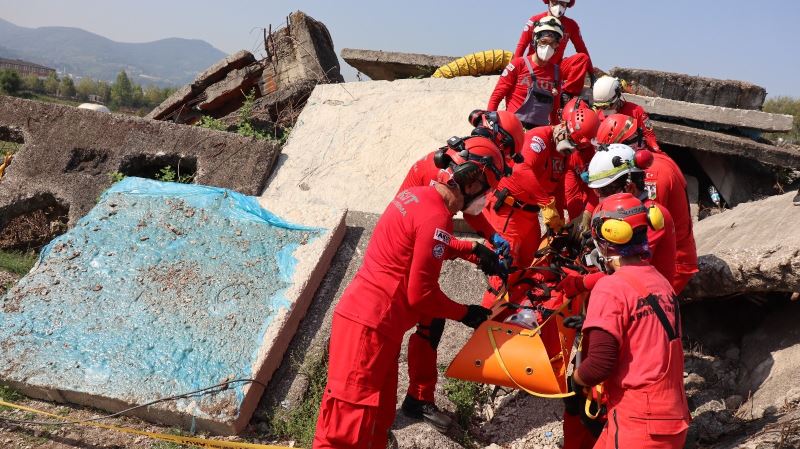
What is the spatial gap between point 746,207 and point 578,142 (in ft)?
8.01

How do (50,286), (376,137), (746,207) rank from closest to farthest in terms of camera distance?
1. (50,286)
2. (746,207)
3. (376,137)

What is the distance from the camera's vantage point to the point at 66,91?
2210 inches

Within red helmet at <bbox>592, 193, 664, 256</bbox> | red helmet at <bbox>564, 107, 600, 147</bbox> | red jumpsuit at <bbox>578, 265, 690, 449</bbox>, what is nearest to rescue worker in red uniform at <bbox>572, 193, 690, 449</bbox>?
red jumpsuit at <bbox>578, 265, 690, 449</bbox>

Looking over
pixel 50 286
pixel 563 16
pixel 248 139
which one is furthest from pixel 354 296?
pixel 563 16

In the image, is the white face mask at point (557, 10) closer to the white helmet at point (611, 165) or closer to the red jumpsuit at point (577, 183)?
the red jumpsuit at point (577, 183)

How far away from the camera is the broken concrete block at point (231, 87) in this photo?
324 inches

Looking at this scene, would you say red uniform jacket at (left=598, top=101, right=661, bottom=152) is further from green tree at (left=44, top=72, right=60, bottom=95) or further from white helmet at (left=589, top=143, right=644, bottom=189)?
green tree at (left=44, top=72, right=60, bottom=95)

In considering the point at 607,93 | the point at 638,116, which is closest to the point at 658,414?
the point at 607,93

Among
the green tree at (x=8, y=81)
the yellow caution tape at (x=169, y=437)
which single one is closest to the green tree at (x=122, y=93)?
the green tree at (x=8, y=81)

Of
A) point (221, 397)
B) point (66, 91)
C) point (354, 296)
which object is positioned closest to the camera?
point (354, 296)

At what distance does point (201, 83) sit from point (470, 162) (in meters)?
6.29

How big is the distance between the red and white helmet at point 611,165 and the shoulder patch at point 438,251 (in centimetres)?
130

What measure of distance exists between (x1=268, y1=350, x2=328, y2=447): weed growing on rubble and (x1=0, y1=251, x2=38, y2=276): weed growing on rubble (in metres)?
2.76

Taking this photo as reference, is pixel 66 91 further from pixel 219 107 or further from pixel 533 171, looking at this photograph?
pixel 533 171
